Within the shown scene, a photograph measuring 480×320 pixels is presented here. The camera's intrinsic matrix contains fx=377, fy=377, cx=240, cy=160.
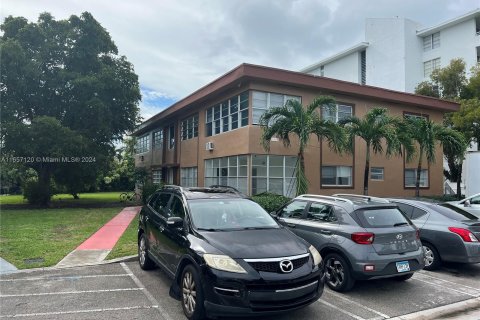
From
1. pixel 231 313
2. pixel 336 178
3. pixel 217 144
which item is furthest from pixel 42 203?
pixel 231 313

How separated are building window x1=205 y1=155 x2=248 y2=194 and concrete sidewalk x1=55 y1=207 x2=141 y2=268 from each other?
5010 mm

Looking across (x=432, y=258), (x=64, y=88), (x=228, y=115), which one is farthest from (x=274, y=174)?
(x=64, y=88)

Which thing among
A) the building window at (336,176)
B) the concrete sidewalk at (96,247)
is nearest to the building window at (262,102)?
the building window at (336,176)

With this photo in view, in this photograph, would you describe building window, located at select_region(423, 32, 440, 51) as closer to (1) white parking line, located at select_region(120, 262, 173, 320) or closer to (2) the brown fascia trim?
(2) the brown fascia trim

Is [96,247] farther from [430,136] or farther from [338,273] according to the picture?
[430,136]

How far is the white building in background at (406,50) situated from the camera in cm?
3575

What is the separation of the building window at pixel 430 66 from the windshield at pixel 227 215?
38.4m

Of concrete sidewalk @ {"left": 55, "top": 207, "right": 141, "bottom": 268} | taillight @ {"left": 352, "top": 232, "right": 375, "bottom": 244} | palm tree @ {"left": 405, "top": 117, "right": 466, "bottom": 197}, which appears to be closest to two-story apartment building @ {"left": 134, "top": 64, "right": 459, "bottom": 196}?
palm tree @ {"left": 405, "top": 117, "right": 466, "bottom": 197}

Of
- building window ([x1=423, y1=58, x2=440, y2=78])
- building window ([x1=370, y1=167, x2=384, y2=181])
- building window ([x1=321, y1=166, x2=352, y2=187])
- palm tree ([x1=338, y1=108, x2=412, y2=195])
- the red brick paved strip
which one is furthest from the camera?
building window ([x1=423, y1=58, x2=440, y2=78])

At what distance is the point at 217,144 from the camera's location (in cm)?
1794

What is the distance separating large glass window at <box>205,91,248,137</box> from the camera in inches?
627

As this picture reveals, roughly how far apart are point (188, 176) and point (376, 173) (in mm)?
10433

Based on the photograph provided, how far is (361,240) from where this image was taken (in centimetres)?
603

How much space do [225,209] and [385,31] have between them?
137 feet
